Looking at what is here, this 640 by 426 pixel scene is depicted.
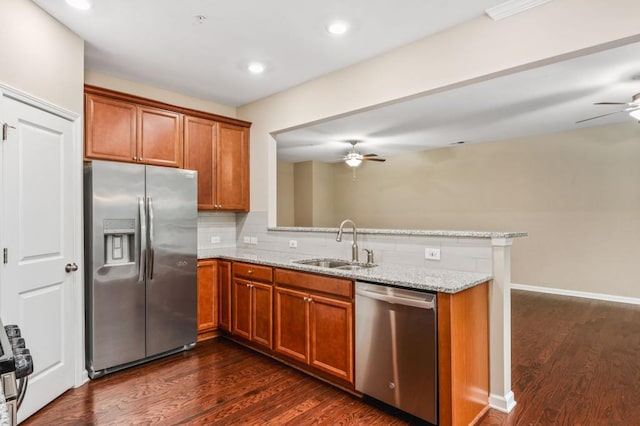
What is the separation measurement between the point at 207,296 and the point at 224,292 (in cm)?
18

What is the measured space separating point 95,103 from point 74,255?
1.36 m

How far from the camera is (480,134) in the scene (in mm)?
6000

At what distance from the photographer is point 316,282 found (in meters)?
2.73

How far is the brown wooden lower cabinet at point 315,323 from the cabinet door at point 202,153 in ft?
4.80

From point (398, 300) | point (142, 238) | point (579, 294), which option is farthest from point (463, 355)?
point (579, 294)

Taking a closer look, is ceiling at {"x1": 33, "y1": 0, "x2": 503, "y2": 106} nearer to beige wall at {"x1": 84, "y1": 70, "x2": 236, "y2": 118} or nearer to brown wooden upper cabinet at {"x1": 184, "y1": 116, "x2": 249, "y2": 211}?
beige wall at {"x1": 84, "y1": 70, "x2": 236, "y2": 118}

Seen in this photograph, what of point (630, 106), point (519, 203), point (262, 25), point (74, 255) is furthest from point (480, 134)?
point (74, 255)

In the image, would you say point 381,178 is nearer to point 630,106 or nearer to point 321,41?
point 630,106

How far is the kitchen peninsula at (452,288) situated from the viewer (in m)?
2.03

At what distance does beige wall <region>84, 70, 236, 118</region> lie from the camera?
3506 millimetres

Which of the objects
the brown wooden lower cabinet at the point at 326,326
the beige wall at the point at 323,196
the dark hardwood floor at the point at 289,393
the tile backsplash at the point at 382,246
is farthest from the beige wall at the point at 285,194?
the dark hardwood floor at the point at 289,393

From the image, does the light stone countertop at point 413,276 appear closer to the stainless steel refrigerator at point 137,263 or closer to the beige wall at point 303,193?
the stainless steel refrigerator at point 137,263

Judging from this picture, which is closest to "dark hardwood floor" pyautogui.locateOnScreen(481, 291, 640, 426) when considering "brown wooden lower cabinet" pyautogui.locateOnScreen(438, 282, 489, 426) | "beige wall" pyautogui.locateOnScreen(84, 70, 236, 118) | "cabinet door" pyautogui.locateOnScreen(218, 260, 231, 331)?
"brown wooden lower cabinet" pyautogui.locateOnScreen(438, 282, 489, 426)

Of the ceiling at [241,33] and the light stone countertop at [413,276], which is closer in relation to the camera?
the light stone countertop at [413,276]
